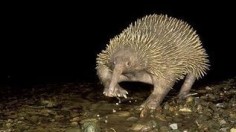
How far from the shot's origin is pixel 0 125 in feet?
15.9

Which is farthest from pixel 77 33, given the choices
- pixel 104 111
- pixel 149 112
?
pixel 149 112

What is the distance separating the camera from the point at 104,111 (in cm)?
542

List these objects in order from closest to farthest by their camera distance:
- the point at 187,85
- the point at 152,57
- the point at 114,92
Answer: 1. the point at 114,92
2. the point at 152,57
3. the point at 187,85

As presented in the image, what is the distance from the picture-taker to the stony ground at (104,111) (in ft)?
15.8

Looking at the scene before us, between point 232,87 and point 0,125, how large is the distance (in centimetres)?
342

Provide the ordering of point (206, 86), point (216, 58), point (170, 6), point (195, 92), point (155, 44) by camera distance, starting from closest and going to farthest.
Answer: point (155, 44) → point (195, 92) → point (206, 86) → point (216, 58) → point (170, 6)

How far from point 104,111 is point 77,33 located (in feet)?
27.5

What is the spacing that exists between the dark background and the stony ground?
1.05 m

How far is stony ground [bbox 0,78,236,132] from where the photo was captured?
4820mm

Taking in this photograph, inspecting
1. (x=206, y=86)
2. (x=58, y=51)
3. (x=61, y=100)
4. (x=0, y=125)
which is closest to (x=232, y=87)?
(x=206, y=86)

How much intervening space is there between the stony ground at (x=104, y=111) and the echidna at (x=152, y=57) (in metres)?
0.28

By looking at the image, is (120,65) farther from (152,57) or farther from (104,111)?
(104,111)

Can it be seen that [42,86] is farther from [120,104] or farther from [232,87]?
[232,87]

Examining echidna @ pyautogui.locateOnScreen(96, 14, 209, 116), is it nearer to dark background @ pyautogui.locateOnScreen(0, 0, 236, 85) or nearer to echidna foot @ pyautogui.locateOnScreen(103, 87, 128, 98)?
echidna foot @ pyautogui.locateOnScreen(103, 87, 128, 98)
